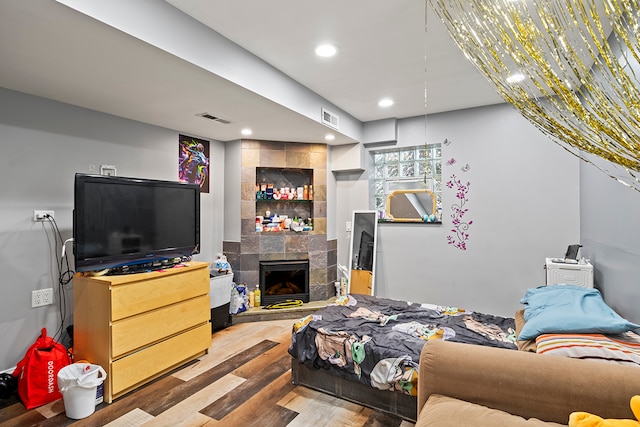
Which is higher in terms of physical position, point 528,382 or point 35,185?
point 35,185

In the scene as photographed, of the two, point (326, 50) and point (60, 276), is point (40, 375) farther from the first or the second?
point (326, 50)

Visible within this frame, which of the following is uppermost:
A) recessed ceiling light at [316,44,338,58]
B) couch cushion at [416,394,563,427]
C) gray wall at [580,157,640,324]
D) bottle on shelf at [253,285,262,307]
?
recessed ceiling light at [316,44,338,58]

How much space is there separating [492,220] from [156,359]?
3.43 metres

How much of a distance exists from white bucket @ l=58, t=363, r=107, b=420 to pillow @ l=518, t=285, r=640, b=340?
8.46 ft

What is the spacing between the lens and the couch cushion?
1161 mm

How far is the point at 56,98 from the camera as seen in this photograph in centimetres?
262

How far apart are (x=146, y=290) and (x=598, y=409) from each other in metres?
2.63

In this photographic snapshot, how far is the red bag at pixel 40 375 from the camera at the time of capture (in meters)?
2.14

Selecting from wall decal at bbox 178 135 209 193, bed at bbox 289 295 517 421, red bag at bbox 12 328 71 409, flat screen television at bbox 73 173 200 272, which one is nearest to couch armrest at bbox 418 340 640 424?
bed at bbox 289 295 517 421

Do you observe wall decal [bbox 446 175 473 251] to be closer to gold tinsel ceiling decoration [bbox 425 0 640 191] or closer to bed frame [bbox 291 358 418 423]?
bed frame [bbox 291 358 418 423]

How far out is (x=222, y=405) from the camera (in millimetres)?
2158

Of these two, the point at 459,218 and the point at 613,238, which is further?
the point at 459,218

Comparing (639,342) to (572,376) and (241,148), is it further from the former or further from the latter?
(241,148)

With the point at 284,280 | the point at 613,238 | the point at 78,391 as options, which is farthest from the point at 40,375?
the point at 613,238
